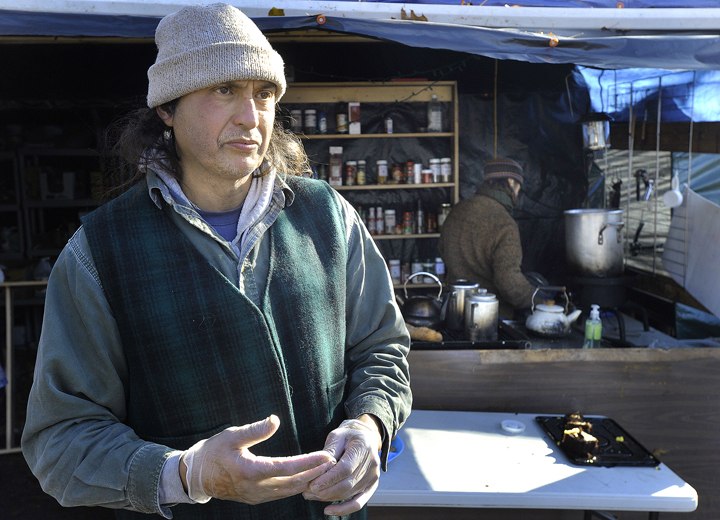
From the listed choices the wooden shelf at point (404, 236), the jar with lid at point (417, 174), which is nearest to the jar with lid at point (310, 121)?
the jar with lid at point (417, 174)

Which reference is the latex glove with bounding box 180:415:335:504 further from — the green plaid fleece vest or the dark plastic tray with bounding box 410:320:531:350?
the dark plastic tray with bounding box 410:320:531:350

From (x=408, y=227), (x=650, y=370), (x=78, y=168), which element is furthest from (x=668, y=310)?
(x=78, y=168)

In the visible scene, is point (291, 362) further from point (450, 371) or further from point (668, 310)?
point (668, 310)

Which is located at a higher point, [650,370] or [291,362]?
[291,362]

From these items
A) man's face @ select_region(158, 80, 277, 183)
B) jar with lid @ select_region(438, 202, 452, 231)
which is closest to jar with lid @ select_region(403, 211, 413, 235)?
jar with lid @ select_region(438, 202, 452, 231)

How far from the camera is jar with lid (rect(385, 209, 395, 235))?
5.37 metres

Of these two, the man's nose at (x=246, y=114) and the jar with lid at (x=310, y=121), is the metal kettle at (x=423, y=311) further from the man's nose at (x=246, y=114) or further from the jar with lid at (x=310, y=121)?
the jar with lid at (x=310, y=121)

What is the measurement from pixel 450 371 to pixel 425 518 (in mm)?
647

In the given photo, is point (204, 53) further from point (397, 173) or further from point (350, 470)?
point (397, 173)

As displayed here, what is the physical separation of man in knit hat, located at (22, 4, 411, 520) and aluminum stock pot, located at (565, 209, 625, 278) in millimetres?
2945

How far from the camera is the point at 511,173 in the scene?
166 inches

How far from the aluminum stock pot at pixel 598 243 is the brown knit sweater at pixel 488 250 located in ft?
1.38

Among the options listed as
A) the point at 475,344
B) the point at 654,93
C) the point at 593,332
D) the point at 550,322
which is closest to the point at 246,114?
the point at 475,344

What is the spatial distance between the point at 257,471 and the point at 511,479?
1321 mm
